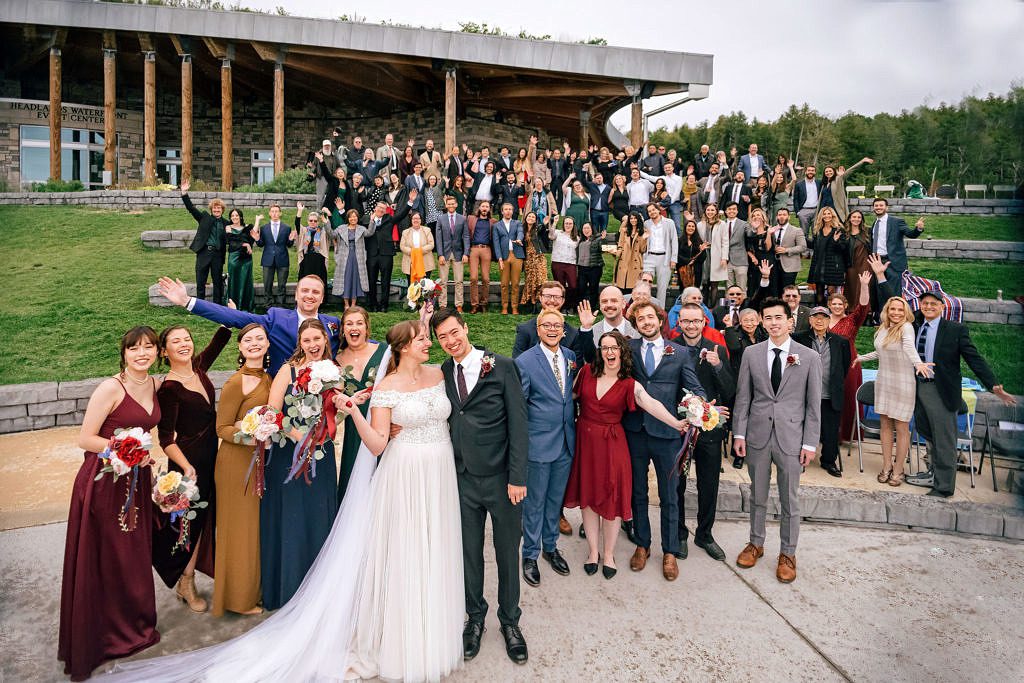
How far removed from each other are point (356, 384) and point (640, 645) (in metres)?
2.24

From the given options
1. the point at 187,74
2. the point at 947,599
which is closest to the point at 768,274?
the point at 947,599

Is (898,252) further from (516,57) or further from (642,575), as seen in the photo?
(516,57)

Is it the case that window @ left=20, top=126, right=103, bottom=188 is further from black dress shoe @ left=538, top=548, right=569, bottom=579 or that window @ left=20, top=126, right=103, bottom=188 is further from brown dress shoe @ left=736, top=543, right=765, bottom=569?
brown dress shoe @ left=736, top=543, right=765, bottom=569

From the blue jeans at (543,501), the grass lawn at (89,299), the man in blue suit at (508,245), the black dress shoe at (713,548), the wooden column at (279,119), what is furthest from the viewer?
the wooden column at (279,119)

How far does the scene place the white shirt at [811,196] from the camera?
39.3ft

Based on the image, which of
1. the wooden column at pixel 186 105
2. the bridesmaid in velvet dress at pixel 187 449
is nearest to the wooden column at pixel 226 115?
the wooden column at pixel 186 105

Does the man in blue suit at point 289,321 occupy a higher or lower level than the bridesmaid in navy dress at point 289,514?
higher

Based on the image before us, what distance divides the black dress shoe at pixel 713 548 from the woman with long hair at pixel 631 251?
5.86m

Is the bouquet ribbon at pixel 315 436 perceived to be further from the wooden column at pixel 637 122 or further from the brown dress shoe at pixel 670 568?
the wooden column at pixel 637 122

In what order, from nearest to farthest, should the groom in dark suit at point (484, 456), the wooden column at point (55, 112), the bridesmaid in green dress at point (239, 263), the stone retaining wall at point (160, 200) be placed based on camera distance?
the groom in dark suit at point (484, 456)
the bridesmaid in green dress at point (239, 263)
the stone retaining wall at point (160, 200)
the wooden column at point (55, 112)

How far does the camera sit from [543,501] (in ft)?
14.9

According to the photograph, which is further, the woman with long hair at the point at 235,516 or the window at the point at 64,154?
the window at the point at 64,154

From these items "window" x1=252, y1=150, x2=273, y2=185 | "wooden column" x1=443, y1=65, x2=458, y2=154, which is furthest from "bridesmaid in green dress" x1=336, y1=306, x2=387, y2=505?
"window" x1=252, y1=150, x2=273, y2=185

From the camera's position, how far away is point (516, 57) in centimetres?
1853
